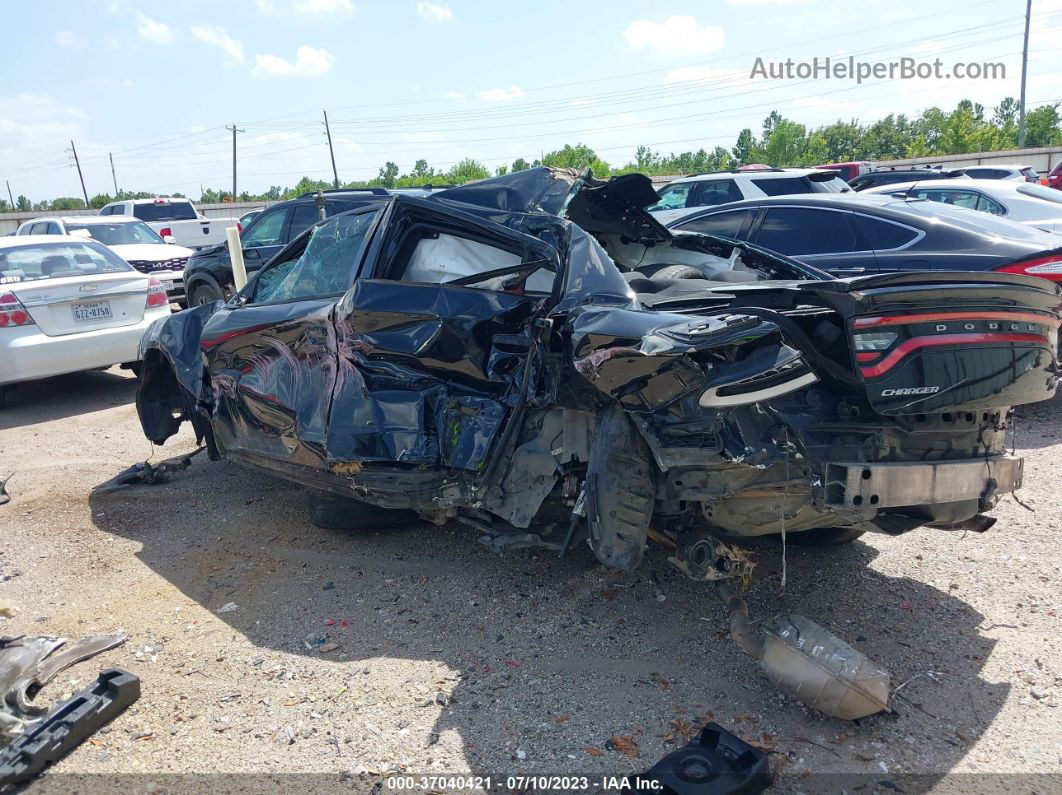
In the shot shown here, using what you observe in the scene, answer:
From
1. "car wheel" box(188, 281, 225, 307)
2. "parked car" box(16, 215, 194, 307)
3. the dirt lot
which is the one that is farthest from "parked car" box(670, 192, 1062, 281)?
"parked car" box(16, 215, 194, 307)

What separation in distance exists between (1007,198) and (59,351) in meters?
9.68

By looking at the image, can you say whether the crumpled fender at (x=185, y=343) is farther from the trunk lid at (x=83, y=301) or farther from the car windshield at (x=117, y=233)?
the car windshield at (x=117, y=233)

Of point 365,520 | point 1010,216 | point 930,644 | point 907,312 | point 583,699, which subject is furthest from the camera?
point 1010,216

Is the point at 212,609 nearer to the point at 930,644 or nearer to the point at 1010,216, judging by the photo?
the point at 930,644

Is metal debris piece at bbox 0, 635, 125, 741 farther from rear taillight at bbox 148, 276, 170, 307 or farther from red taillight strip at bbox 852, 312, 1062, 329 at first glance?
rear taillight at bbox 148, 276, 170, 307

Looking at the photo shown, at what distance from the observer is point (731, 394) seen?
9.16 feet

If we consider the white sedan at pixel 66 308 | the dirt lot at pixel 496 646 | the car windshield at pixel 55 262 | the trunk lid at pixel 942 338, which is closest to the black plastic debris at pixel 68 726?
the dirt lot at pixel 496 646

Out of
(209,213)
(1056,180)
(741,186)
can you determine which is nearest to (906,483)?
(741,186)

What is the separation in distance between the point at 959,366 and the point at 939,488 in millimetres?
447

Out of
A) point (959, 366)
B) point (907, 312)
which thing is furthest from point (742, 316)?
point (959, 366)

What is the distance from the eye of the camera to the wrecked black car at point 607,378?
9.20 ft

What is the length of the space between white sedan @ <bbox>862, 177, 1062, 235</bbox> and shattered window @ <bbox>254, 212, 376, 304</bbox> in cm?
647

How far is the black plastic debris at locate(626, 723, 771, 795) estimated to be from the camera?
2393 mm

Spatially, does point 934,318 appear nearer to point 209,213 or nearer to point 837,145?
point 209,213
